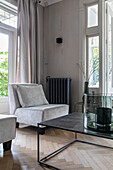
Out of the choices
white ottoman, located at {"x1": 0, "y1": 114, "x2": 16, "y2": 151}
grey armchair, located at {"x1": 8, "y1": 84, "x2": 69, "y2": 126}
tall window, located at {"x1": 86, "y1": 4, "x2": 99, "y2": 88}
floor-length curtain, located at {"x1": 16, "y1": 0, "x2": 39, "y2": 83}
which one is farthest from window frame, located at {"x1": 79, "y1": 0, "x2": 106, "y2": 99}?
white ottoman, located at {"x1": 0, "y1": 114, "x2": 16, "y2": 151}

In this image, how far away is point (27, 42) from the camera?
3566 millimetres

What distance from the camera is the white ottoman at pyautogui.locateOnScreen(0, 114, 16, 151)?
1.78 m

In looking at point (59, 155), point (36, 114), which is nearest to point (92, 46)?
point (36, 114)

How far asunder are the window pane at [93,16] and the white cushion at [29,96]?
6.30 ft

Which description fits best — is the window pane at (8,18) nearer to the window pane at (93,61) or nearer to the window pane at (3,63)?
the window pane at (3,63)

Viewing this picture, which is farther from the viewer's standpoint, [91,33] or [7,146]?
[91,33]

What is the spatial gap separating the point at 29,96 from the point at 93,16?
7.53ft

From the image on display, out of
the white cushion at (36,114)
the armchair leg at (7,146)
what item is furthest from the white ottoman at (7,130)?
the white cushion at (36,114)

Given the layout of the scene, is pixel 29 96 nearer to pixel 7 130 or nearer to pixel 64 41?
pixel 7 130

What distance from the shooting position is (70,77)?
383cm

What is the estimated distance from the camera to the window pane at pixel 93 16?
3.54 metres

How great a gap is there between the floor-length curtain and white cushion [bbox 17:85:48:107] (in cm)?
49

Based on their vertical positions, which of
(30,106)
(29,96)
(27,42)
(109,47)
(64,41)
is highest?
(64,41)

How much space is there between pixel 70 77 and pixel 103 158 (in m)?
2.35
